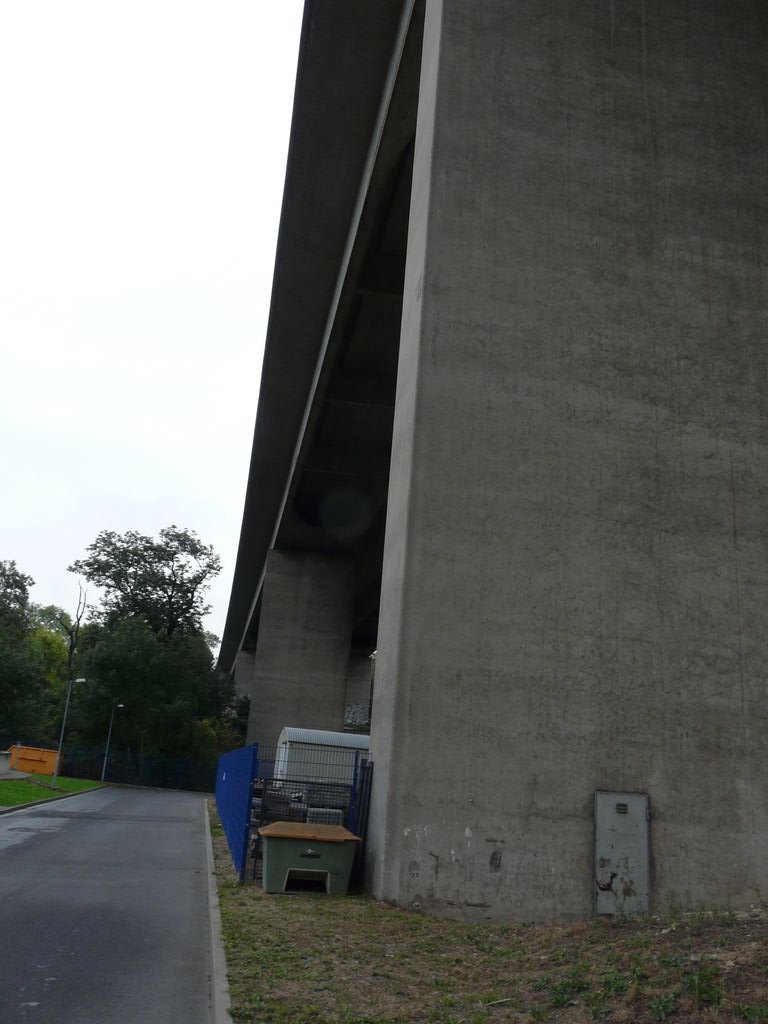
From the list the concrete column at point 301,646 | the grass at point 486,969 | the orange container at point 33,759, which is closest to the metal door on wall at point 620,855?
the grass at point 486,969

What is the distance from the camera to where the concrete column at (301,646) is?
1549 inches

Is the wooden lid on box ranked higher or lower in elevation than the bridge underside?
lower

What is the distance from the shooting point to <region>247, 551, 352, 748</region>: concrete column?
39344mm

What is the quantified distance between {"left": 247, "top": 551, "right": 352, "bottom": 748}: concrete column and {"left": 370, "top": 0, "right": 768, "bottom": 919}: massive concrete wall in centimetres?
2765

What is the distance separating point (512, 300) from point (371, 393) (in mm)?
16932

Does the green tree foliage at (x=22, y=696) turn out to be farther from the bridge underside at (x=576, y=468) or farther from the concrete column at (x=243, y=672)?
the bridge underside at (x=576, y=468)

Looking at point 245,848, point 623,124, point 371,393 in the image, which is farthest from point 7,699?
point 623,124

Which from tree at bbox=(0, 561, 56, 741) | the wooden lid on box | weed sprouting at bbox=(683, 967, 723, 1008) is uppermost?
tree at bbox=(0, 561, 56, 741)

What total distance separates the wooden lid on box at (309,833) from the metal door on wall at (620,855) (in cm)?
310

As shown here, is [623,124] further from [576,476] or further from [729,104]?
[576,476]

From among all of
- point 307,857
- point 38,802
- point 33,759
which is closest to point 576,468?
point 307,857

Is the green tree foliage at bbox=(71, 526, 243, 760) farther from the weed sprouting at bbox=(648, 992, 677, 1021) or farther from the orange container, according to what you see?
the weed sprouting at bbox=(648, 992, 677, 1021)

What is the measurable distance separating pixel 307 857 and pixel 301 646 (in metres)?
28.7

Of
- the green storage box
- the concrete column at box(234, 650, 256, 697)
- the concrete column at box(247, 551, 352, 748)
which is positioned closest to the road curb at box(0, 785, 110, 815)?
the concrete column at box(247, 551, 352, 748)
